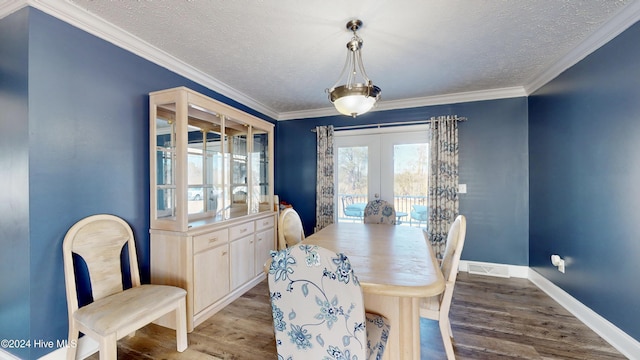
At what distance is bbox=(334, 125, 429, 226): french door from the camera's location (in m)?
3.76

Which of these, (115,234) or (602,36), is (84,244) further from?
(602,36)

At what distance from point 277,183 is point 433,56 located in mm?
3157

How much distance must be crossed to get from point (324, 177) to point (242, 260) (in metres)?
1.90

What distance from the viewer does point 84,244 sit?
174 centimetres

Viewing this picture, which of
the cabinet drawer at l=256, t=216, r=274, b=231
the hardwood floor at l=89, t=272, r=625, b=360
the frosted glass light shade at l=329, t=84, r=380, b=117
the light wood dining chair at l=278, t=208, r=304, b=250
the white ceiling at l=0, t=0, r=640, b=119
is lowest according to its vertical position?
the hardwood floor at l=89, t=272, r=625, b=360

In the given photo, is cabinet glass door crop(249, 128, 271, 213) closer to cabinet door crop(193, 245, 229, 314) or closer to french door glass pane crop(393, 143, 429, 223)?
cabinet door crop(193, 245, 229, 314)

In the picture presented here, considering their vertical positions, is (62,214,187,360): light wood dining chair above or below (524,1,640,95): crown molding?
below

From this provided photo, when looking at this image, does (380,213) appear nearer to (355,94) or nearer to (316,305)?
(355,94)

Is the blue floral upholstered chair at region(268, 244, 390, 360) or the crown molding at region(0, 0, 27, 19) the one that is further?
the crown molding at region(0, 0, 27, 19)

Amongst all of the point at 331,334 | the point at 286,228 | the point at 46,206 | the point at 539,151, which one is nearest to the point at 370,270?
the point at 331,334

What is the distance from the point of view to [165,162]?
229 centimetres

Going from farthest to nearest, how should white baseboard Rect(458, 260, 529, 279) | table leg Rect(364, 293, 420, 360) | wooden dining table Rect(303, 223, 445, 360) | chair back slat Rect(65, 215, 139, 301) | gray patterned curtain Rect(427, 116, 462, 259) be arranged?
gray patterned curtain Rect(427, 116, 462, 259) < white baseboard Rect(458, 260, 529, 279) < chair back slat Rect(65, 215, 139, 301) < table leg Rect(364, 293, 420, 360) < wooden dining table Rect(303, 223, 445, 360)

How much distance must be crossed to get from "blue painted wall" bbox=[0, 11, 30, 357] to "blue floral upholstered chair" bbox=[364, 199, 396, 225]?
9.81 feet

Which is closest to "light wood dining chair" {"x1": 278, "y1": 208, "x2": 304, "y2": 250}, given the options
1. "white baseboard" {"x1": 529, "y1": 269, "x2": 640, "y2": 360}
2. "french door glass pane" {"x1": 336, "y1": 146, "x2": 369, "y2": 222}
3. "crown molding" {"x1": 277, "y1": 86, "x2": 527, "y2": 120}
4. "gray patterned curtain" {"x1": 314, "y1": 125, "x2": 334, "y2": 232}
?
"gray patterned curtain" {"x1": 314, "y1": 125, "x2": 334, "y2": 232}
